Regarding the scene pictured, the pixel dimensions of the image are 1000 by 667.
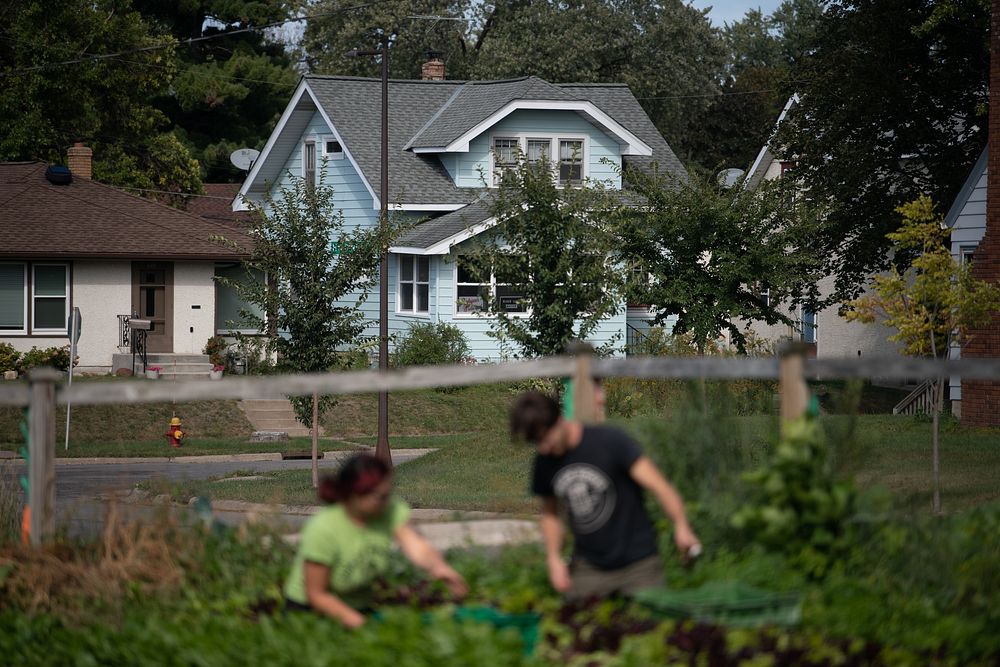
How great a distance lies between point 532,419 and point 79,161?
35.5 m

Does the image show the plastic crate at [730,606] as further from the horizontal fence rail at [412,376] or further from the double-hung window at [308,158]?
the double-hung window at [308,158]

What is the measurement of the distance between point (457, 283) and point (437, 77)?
1220 cm

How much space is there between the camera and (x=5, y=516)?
1042cm

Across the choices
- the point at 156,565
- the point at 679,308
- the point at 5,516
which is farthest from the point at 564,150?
the point at 156,565

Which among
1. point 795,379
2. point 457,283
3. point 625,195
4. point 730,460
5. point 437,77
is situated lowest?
point 730,460

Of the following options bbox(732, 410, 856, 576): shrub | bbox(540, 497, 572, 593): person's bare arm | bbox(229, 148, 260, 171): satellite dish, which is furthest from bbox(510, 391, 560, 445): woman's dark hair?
bbox(229, 148, 260, 171): satellite dish

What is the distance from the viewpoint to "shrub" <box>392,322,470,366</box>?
1217 inches

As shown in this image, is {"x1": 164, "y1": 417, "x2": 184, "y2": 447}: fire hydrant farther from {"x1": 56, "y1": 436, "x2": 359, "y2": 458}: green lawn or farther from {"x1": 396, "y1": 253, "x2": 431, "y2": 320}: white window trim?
{"x1": 396, "y1": 253, "x2": 431, "y2": 320}: white window trim

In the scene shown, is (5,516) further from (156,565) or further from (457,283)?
(457,283)

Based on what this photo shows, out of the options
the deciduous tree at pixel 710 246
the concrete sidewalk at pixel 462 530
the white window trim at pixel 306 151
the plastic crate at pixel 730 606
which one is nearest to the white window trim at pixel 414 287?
the white window trim at pixel 306 151

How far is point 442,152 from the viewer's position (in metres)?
34.9

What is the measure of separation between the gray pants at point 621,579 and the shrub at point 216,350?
26532mm

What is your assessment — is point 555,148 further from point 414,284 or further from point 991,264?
point 991,264

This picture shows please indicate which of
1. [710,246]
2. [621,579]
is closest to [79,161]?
[710,246]
